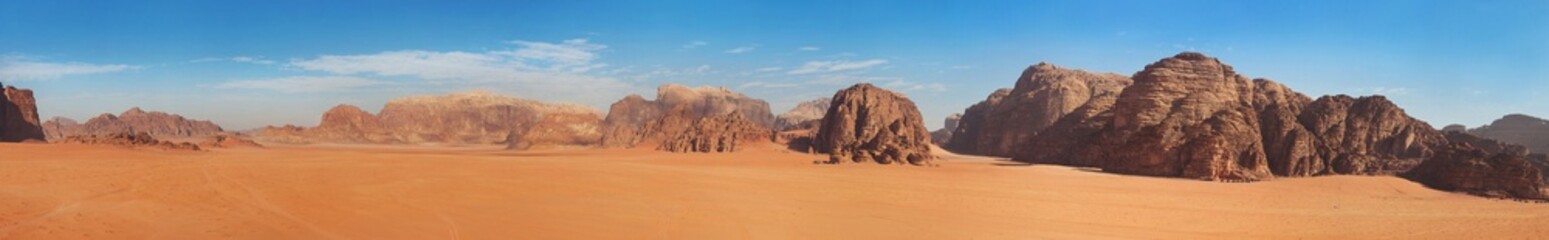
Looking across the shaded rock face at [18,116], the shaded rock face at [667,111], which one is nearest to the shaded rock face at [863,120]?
the shaded rock face at [667,111]

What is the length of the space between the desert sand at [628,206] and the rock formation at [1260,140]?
515 cm

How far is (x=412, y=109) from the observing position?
132 m

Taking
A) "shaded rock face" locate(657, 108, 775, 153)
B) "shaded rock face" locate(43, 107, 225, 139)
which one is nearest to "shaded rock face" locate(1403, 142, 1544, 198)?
"shaded rock face" locate(657, 108, 775, 153)

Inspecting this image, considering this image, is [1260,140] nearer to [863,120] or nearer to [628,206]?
[628,206]

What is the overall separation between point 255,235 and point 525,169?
11220 millimetres

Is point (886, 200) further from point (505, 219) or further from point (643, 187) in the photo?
point (505, 219)

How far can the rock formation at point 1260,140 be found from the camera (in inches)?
1053

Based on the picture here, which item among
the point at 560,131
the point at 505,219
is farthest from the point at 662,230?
the point at 560,131

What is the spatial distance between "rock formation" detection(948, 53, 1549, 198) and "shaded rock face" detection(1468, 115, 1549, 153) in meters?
43.0

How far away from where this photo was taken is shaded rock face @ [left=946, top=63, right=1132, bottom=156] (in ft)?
245

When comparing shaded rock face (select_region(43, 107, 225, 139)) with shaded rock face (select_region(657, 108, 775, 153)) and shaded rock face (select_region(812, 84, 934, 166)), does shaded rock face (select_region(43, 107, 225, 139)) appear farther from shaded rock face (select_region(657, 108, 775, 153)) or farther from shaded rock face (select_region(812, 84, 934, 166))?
shaded rock face (select_region(812, 84, 934, 166))

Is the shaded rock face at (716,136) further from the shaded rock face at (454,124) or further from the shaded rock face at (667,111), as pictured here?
the shaded rock face at (454,124)

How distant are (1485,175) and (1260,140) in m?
7.72

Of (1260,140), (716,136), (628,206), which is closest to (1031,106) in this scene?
(716,136)
